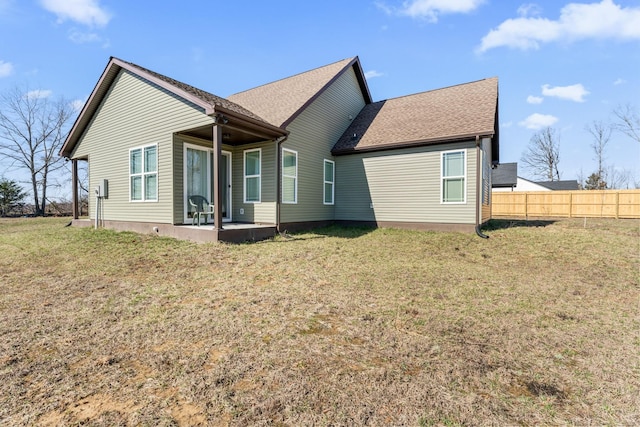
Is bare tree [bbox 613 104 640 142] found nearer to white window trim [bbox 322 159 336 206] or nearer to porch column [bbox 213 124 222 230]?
white window trim [bbox 322 159 336 206]

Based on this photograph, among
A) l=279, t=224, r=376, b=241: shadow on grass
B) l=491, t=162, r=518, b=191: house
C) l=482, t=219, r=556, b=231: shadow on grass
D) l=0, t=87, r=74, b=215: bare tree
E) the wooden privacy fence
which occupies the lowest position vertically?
l=279, t=224, r=376, b=241: shadow on grass

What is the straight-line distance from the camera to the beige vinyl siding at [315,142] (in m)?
9.93

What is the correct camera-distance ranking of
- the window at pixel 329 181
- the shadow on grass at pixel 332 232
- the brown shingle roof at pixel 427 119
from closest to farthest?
the shadow on grass at pixel 332 232, the brown shingle roof at pixel 427 119, the window at pixel 329 181

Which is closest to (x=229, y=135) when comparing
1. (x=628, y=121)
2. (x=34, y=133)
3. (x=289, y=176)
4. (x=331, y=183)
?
(x=289, y=176)

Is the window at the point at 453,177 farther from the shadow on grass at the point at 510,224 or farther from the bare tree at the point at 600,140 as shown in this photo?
the bare tree at the point at 600,140

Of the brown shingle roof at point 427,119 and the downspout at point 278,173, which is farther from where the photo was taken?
the brown shingle roof at point 427,119

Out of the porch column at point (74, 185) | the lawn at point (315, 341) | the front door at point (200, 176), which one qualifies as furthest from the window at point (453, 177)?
the porch column at point (74, 185)

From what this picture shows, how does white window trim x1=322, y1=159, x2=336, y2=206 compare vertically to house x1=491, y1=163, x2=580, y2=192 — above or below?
below

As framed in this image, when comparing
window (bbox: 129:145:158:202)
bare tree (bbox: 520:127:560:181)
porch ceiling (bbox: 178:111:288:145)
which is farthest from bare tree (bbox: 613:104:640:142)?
window (bbox: 129:145:158:202)

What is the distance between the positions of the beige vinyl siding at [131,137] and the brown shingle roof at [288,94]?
2772 mm

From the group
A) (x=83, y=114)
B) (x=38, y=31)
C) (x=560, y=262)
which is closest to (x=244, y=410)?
(x=560, y=262)

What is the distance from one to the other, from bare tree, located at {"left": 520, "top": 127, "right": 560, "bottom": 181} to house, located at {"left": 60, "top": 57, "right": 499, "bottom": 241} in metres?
30.7

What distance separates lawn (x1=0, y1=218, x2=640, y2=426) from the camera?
2111mm

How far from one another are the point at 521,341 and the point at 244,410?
107 inches
